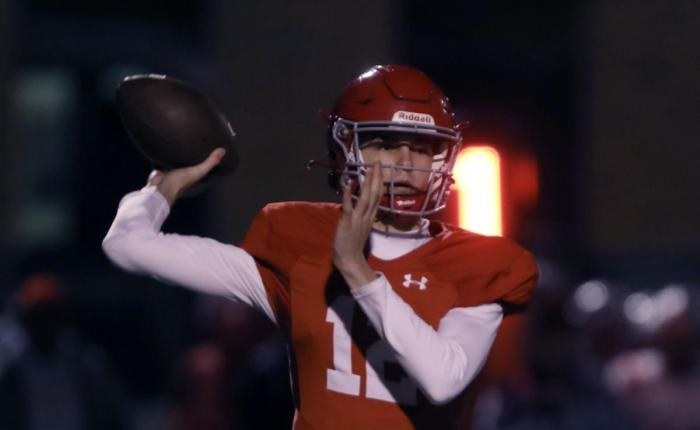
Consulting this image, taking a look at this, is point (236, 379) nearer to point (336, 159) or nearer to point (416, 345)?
point (336, 159)

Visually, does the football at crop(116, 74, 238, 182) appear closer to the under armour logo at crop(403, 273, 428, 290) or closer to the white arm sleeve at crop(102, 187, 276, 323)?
the white arm sleeve at crop(102, 187, 276, 323)

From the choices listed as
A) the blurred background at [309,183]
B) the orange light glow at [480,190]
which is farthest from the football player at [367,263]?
the orange light glow at [480,190]

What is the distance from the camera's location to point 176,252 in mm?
3488

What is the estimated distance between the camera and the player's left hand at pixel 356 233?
10.6 ft

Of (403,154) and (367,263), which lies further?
(403,154)

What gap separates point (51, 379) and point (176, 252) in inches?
121

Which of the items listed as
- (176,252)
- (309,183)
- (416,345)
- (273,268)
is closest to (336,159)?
(273,268)

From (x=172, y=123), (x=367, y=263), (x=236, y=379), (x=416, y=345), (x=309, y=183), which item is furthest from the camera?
(x=309, y=183)

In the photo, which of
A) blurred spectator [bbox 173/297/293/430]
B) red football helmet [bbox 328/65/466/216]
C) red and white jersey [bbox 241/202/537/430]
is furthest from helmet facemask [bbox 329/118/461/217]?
blurred spectator [bbox 173/297/293/430]

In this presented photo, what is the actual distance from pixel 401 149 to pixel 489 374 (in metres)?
2.64

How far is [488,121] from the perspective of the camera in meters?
12.4

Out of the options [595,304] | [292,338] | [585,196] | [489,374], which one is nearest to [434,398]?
[292,338]

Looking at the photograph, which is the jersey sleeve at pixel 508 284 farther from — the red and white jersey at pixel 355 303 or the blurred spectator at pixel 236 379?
the blurred spectator at pixel 236 379

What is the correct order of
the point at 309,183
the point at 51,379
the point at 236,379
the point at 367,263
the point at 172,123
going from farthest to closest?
the point at 309,183
the point at 236,379
the point at 51,379
the point at 172,123
the point at 367,263
